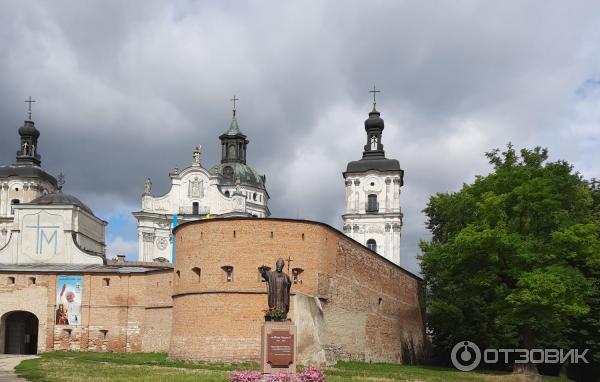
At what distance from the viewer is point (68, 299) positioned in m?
38.0

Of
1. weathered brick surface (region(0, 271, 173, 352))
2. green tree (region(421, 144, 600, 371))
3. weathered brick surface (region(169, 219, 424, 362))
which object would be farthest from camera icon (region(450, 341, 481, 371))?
weathered brick surface (region(0, 271, 173, 352))

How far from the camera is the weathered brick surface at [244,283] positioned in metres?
28.6

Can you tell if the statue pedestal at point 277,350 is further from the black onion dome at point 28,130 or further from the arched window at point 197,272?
the black onion dome at point 28,130

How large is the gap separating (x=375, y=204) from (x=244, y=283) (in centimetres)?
4049

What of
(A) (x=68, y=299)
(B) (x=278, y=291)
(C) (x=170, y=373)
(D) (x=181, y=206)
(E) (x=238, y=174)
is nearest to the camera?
(B) (x=278, y=291)

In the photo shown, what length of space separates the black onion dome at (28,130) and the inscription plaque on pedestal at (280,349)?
5946 centimetres

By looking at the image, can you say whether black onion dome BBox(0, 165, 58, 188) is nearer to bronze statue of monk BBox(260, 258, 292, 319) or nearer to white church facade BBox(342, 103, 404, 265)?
white church facade BBox(342, 103, 404, 265)

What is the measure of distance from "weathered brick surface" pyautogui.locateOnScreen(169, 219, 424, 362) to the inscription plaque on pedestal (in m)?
10.7

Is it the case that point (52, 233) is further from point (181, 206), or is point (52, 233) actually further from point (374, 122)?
point (374, 122)

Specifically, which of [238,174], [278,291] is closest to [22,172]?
[238,174]

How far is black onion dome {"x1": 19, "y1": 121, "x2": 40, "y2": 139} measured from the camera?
71.1 meters

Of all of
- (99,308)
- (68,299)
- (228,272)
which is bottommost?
(99,308)

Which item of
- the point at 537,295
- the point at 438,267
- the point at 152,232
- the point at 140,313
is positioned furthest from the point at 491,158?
the point at 152,232

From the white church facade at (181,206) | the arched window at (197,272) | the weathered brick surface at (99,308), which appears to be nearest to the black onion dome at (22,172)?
the white church facade at (181,206)
